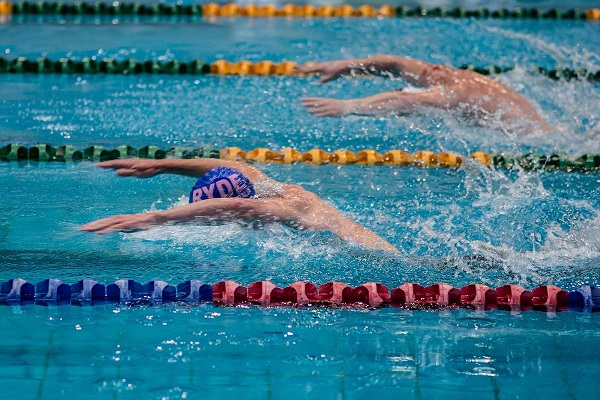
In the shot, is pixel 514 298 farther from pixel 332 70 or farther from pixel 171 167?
pixel 332 70

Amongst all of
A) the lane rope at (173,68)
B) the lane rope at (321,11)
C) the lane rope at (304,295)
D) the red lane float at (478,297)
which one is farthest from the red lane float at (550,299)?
the lane rope at (321,11)

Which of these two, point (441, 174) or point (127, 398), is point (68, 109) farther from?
point (127, 398)

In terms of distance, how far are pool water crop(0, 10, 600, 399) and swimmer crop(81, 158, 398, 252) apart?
7 centimetres

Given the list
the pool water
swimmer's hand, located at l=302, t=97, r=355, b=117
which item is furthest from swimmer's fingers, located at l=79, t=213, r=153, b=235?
swimmer's hand, located at l=302, t=97, r=355, b=117

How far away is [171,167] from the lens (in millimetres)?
3850

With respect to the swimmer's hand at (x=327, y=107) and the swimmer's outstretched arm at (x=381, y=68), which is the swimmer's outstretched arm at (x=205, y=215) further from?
the swimmer's outstretched arm at (x=381, y=68)

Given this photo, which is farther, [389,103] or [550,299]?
[389,103]

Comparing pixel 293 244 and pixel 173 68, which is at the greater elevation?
pixel 173 68

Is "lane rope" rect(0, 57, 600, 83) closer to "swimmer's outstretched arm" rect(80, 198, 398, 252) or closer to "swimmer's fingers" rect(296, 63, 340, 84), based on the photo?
"swimmer's fingers" rect(296, 63, 340, 84)

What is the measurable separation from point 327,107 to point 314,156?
279 mm

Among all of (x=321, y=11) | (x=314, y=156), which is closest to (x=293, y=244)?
(x=314, y=156)

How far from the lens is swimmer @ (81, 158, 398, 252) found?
3438 mm

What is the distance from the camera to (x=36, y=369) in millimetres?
2820

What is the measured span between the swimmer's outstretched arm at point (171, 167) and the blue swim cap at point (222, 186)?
150 millimetres
